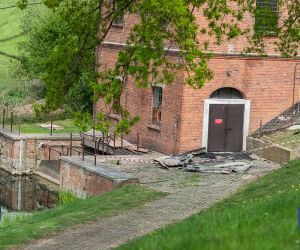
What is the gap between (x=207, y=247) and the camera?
988 centimetres

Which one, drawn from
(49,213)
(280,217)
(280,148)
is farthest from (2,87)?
(280,217)

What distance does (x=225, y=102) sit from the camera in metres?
31.3

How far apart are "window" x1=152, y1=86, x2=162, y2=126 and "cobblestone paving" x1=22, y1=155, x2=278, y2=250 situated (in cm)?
474

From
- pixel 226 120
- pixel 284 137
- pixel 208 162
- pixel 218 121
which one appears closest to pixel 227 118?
pixel 226 120

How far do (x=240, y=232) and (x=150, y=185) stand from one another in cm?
1405

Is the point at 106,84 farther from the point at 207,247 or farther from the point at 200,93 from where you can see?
the point at 200,93

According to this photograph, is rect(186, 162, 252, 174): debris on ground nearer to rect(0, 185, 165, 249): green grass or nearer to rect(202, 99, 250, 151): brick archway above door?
rect(0, 185, 165, 249): green grass

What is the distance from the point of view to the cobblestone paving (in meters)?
17.3

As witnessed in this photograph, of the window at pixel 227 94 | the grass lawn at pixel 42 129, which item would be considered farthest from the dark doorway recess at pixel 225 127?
the grass lawn at pixel 42 129

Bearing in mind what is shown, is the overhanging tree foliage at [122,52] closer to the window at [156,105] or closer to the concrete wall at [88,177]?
the concrete wall at [88,177]

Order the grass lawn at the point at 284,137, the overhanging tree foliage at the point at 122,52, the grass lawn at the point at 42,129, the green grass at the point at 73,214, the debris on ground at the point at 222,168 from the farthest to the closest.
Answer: the grass lawn at the point at 42,129 → the grass lawn at the point at 284,137 → the debris on ground at the point at 222,168 → the green grass at the point at 73,214 → the overhanging tree foliage at the point at 122,52

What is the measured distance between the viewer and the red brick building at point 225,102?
3083cm

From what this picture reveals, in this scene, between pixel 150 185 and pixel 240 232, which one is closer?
pixel 240 232

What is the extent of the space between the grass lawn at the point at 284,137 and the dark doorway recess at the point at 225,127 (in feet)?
4.18
